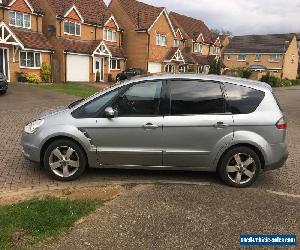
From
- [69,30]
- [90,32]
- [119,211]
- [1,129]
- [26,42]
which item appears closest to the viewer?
[119,211]

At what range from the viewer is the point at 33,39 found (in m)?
29.7

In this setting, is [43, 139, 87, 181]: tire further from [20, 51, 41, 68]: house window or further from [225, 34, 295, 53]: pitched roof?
[225, 34, 295, 53]: pitched roof

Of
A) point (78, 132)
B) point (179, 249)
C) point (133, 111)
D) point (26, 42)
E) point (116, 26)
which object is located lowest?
point (179, 249)

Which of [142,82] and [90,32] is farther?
[90,32]

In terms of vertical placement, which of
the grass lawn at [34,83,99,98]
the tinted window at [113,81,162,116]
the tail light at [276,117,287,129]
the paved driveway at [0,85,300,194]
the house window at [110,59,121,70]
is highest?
the house window at [110,59,121,70]

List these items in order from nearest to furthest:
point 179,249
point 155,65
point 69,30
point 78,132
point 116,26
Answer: point 179,249
point 78,132
point 69,30
point 116,26
point 155,65

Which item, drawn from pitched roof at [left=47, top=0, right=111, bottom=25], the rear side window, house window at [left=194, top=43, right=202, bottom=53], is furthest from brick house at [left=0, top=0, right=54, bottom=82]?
house window at [left=194, top=43, right=202, bottom=53]

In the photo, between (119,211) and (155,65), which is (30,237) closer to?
(119,211)

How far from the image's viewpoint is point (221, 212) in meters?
5.12

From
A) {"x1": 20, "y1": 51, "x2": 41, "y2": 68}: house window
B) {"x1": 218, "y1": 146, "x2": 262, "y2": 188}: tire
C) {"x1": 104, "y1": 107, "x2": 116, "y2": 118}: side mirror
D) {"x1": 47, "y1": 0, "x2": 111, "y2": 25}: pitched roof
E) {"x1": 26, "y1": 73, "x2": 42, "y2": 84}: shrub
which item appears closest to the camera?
{"x1": 104, "y1": 107, "x2": 116, "y2": 118}: side mirror

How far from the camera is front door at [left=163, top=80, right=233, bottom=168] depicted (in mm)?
5996

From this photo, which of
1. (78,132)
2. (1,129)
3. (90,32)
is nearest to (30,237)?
(78,132)

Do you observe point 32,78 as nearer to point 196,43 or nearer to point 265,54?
point 196,43

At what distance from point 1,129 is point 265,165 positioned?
25.3 feet
